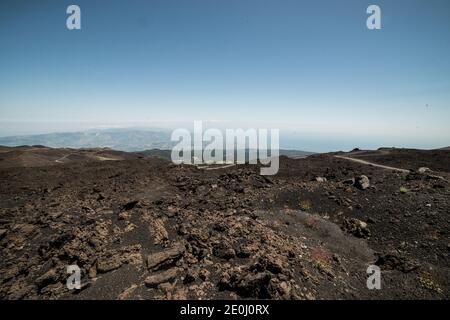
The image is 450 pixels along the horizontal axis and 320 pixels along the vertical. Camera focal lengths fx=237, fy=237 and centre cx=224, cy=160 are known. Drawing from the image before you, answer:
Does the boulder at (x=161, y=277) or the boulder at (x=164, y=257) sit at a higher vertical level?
the boulder at (x=164, y=257)

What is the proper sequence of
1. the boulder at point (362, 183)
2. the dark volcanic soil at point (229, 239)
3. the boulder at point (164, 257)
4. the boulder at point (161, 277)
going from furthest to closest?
the boulder at point (362, 183) → the boulder at point (164, 257) → the dark volcanic soil at point (229, 239) → the boulder at point (161, 277)

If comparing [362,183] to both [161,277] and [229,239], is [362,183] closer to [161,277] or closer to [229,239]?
[229,239]

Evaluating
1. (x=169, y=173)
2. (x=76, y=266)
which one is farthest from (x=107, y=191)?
(x=76, y=266)

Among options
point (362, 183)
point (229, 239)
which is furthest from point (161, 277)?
point (362, 183)

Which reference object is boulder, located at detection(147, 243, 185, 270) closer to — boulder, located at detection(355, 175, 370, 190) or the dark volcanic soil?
the dark volcanic soil

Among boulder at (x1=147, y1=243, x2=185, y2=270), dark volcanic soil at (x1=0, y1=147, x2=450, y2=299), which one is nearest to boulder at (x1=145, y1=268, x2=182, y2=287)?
dark volcanic soil at (x1=0, y1=147, x2=450, y2=299)

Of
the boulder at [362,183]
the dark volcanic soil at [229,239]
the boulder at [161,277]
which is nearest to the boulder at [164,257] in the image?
the dark volcanic soil at [229,239]

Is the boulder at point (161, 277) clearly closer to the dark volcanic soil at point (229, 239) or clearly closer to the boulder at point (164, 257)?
the dark volcanic soil at point (229, 239)
